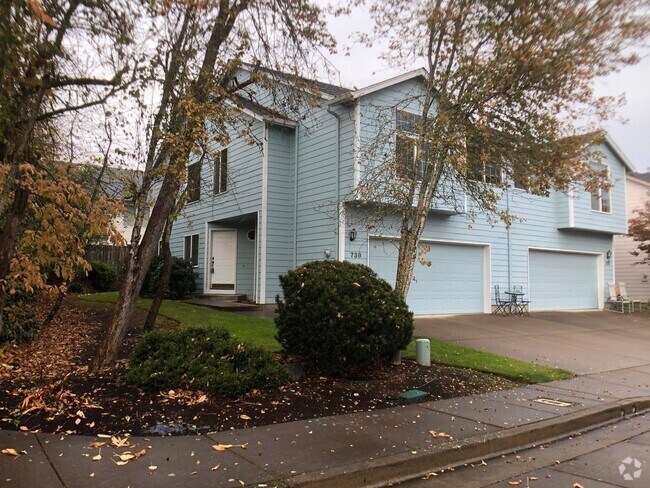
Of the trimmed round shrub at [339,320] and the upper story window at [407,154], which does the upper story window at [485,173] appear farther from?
the trimmed round shrub at [339,320]

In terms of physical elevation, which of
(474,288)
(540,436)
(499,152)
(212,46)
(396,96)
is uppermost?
(396,96)

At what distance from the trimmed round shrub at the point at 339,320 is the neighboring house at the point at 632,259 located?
2068 centimetres

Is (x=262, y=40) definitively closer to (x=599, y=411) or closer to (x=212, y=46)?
(x=212, y=46)

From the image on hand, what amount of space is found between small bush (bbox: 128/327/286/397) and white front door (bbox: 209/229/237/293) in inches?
408

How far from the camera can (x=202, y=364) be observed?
632 cm

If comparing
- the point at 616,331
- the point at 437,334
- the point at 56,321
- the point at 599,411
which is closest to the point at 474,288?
the point at 616,331

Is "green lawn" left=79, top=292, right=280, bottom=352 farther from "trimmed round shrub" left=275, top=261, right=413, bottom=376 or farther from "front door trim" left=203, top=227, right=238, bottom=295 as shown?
"front door trim" left=203, top=227, right=238, bottom=295

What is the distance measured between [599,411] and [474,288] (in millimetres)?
10622

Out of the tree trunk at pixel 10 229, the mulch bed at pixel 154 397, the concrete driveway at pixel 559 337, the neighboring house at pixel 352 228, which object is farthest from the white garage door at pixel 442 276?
the tree trunk at pixel 10 229

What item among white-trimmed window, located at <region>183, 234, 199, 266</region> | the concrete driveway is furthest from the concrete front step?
the concrete driveway

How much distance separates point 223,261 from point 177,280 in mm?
1629

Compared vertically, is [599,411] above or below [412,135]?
below

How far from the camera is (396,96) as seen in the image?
14.1 metres

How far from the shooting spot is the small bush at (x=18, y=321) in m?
8.55
